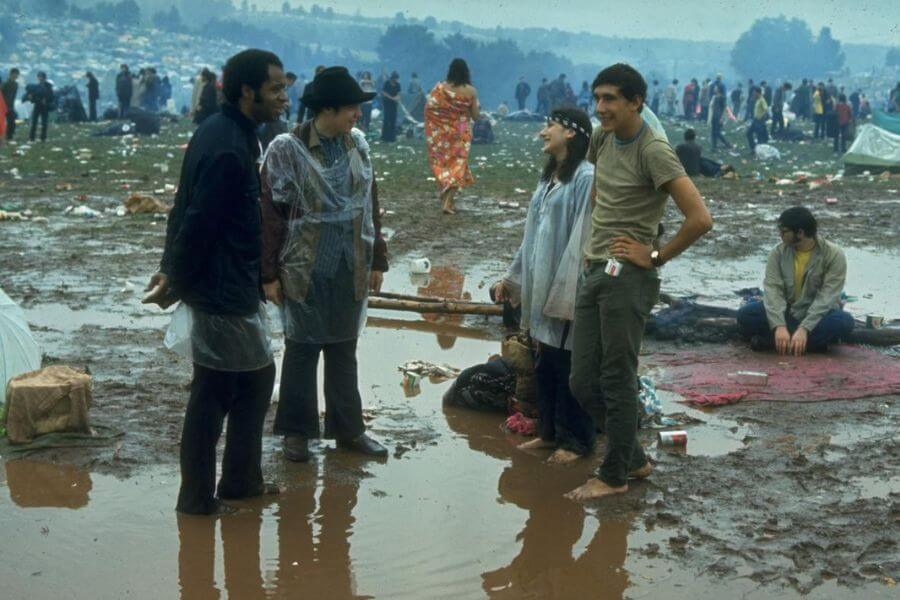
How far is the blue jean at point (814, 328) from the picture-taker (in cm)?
742

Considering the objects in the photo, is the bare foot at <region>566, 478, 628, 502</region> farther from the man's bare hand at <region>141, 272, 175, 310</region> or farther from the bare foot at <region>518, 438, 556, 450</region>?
the man's bare hand at <region>141, 272, 175, 310</region>

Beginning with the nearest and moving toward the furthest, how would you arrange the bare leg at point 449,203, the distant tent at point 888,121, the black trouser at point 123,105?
the bare leg at point 449,203
the distant tent at point 888,121
the black trouser at point 123,105

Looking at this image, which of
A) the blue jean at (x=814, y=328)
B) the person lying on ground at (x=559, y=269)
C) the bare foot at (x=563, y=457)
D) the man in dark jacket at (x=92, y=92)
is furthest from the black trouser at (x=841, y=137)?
the bare foot at (x=563, y=457)

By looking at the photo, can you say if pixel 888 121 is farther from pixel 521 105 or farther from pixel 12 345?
pixel 521 105

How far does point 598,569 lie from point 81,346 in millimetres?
4145

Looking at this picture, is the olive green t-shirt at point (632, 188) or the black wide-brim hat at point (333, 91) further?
the black wide-brim hat at point (333, 91)

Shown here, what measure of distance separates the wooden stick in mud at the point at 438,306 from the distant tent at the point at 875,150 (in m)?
15.5

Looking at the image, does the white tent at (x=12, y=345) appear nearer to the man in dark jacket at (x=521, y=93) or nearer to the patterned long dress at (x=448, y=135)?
the patterned long dress at (x=448, y=135)

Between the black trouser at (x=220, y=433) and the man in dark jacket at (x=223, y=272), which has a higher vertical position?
the man in dark jacket at (x=223, y=272)

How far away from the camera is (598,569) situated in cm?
431

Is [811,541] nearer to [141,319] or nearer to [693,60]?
[141,319]

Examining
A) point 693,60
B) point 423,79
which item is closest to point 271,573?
point 423,79

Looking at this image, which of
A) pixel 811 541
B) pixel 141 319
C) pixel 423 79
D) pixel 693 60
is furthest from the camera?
pixel 693 60

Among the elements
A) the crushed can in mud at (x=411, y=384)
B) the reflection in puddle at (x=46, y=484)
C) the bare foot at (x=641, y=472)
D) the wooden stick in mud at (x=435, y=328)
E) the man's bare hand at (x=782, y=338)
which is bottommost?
the reflection in puddle at (x=46, y=484)
